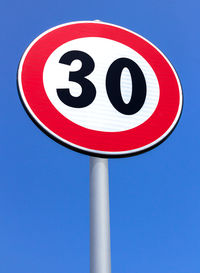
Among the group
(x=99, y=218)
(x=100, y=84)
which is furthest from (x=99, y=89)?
(x=99, y=218)

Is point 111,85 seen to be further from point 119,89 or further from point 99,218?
point 99,218

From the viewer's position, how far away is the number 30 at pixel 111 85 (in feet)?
3.26

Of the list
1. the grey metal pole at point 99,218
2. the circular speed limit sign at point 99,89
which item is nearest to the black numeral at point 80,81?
the circular speed limit sign at point 99,89

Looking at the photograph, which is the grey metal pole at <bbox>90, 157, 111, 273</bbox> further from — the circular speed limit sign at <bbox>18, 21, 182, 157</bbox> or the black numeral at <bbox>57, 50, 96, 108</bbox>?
the black numeral at <bbox>57, 50, 96, 108</bbox>

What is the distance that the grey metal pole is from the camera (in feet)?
2.85

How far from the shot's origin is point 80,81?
103 cm

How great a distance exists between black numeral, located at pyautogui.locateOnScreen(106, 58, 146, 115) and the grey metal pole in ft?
0.62

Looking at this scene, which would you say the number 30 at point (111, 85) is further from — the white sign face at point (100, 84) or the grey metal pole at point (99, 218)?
the grey metal pole at point (99, 218)

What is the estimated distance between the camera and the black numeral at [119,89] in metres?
1.04

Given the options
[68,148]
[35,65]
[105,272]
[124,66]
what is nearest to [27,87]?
[35,65]

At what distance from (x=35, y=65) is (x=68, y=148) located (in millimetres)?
283

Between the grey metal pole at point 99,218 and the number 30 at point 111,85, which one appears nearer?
the grey metal pole at point 99,218

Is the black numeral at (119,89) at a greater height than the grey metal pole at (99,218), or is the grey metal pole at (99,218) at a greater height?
the black numeral at (119,89)

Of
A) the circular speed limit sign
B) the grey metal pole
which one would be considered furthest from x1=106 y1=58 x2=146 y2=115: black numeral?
the grey metal pole
